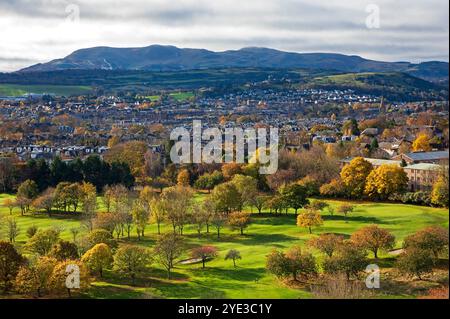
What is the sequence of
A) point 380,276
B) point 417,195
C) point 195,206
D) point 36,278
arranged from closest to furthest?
point 36,278, point 380,276, point 195,206, point 417,195

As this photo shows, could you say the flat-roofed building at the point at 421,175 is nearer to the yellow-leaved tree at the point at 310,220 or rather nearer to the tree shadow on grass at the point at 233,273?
the yellow-leaved tree at the point at 310,220

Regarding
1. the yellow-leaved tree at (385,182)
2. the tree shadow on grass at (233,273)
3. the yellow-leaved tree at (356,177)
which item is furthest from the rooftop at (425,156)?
the tree shadow on grass at (233,273)

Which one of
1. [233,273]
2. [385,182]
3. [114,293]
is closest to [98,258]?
[114,293]

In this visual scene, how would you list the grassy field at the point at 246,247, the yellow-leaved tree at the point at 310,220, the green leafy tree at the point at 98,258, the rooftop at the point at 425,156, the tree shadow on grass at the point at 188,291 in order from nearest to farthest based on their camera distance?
the tree shadow on grass at the point at 188,291 < the grassy field at the point at 246,247 < the green leafy tree at the point at 98,258 < the yellow-leaved tree at the point at 310,220 < the rooftop at the point at 425,156

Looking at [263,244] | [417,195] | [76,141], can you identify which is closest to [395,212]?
[417,195]

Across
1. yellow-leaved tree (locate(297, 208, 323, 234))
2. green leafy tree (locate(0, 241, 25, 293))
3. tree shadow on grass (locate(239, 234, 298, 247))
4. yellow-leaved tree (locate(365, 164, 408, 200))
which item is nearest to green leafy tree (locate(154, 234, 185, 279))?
tree shadow on grass (locate(239, 234, 298, 247))

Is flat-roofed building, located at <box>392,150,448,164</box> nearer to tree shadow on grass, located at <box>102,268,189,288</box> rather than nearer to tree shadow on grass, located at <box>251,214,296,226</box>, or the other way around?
tree shadow on grass, located at <box>251,214,296,226</box>

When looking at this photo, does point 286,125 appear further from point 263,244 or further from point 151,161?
point 263,244

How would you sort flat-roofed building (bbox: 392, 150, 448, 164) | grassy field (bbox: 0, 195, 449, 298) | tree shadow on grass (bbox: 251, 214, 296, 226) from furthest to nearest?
flat-roofed building (bbox: 392, 150, 448, 164) → tree shadow on grass (bbox: 251, 214, 296, 226) → grassy field (bbox: 0, 195, 449, 298)
